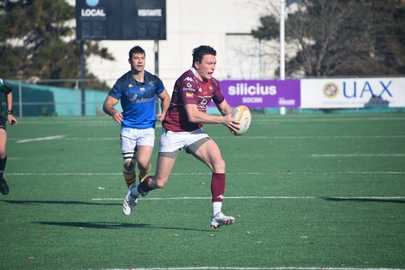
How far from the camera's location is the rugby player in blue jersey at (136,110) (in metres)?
12.4

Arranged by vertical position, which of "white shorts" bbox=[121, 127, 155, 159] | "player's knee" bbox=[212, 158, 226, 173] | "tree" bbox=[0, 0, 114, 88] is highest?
"tree" bbox=[0, 0, 114, 88]

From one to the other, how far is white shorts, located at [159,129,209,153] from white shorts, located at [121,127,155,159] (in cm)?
182

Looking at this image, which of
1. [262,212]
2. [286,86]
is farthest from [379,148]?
[286,86]

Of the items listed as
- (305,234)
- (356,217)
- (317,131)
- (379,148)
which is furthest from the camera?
(317,131)

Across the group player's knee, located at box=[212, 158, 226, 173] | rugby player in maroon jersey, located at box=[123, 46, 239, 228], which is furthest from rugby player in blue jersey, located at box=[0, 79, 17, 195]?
player's knee, located at box=[212, 158, 226, 173]

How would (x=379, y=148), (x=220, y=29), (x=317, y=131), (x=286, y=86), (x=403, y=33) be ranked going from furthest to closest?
(x=220, y=29) → (x=403, y=33) → (x=286, y=86) → (x=317, y=131) → (x=379, y=148)

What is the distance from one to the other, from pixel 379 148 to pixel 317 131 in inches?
285

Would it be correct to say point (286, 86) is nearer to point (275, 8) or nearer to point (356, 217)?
point (275, 8)

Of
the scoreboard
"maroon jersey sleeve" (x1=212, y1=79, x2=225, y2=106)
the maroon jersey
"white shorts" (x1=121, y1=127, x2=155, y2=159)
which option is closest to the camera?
the maroon jersey

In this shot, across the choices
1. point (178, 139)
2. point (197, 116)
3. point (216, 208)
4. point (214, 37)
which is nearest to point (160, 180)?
point (178, 139)

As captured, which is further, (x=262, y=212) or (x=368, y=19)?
(x=368, y=19)

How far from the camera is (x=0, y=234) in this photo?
10.5 meters

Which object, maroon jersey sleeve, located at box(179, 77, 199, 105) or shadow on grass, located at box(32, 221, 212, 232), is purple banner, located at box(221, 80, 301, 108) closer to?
shadow on grass, located at box(32, 221, 212, 232)

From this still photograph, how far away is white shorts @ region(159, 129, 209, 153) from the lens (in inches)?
421
